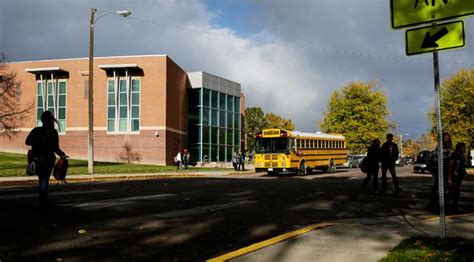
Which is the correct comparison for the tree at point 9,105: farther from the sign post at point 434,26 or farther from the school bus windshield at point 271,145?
the sign post at point 434,26

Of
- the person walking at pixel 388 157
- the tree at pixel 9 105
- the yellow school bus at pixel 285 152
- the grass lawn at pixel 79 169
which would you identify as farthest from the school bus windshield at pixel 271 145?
the tree at pixel 9 105

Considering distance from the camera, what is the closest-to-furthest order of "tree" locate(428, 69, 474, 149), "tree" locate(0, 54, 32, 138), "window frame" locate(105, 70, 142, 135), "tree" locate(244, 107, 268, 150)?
1. "tree" locate(0, 54, 32, 138)
2. "window frame" locate(105, 70, 142, 135)
3. "tree" locate(428, 69, 474, 149)
4. "tree" locate(244, 107, 268, 150)

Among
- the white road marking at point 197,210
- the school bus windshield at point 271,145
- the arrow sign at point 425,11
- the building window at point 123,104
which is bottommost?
the white road marking at point 197,210

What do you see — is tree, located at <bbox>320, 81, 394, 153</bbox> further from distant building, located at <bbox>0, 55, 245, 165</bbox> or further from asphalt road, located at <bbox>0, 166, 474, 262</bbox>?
asphalt road, located at <bbox>0, 166, 474, 262</bbox>

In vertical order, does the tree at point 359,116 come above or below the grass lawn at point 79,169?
above

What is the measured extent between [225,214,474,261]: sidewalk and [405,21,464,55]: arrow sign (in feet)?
7.90

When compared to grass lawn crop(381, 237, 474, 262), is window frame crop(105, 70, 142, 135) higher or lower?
higher

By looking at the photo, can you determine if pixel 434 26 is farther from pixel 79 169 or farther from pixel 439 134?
pixel 79 169

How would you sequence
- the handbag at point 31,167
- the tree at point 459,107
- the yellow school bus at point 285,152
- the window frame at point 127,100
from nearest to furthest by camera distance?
the handbag at point 31,167 → the yellow school bus at point 285,152 → the window frame at point 127,100 → the tree at point 459,107

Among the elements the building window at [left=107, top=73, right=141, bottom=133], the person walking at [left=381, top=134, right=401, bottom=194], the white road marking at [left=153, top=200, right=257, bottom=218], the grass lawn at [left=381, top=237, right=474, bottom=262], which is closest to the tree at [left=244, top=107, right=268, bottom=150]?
the building window at [left=107, top=73, right=141, bottom=133]

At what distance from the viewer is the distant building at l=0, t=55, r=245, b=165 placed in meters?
44.0

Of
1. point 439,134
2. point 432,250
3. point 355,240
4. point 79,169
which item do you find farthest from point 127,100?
point 432,250

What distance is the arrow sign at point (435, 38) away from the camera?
5.30 metres

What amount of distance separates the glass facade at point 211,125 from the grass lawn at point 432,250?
44420 millimetres
